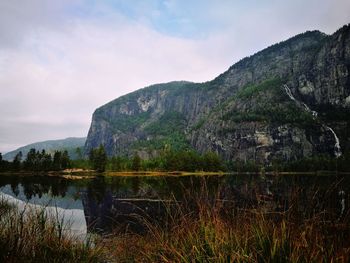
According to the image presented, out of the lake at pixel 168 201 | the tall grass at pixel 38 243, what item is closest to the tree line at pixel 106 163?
the lake at pixel 168 201

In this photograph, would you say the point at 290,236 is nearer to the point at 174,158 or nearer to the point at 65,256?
the point at 65,256

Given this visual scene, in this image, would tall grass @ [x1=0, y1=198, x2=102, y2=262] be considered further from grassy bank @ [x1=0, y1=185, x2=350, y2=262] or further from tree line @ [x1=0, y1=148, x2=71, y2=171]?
tree line @ [x1=0, y1=148, x2=71, y2=171]

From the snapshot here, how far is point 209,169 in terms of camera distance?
134625 mm

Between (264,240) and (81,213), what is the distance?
20503 millimetres

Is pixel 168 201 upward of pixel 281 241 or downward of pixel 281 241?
downward

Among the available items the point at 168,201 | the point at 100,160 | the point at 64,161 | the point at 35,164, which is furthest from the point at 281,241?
the point at 64,161

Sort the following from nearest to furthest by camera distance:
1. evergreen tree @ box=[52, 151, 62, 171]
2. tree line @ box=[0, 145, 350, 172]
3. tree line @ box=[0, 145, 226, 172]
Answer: tree line @ box=[0, 145, 226, 172]
tree line @ box=[0, 145, 350, 172]
evergreen tree @ box=[52, 151, 62, 171]

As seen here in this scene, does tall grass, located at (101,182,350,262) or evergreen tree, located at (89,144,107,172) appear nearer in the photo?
tall grass, located at (101,182,350,262)

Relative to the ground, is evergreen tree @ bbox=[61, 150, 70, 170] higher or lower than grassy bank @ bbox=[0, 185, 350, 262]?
higher

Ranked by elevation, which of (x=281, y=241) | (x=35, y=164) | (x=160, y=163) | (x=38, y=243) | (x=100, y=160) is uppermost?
(x=35, y=164)

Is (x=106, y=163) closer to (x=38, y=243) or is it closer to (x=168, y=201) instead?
(x=168, y=201)

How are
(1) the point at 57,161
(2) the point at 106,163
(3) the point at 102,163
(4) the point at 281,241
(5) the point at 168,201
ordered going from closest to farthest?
(4) the point at 281,241 < (5) the point at 168,201 < (1) the point at 57,161 < (3) the point at 102,163 < (2) the point at 106,163

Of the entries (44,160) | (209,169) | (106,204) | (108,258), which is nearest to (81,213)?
(106,204)

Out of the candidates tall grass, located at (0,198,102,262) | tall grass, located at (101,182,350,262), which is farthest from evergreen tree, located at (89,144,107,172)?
tall grass, located at (101,182,350,262)
